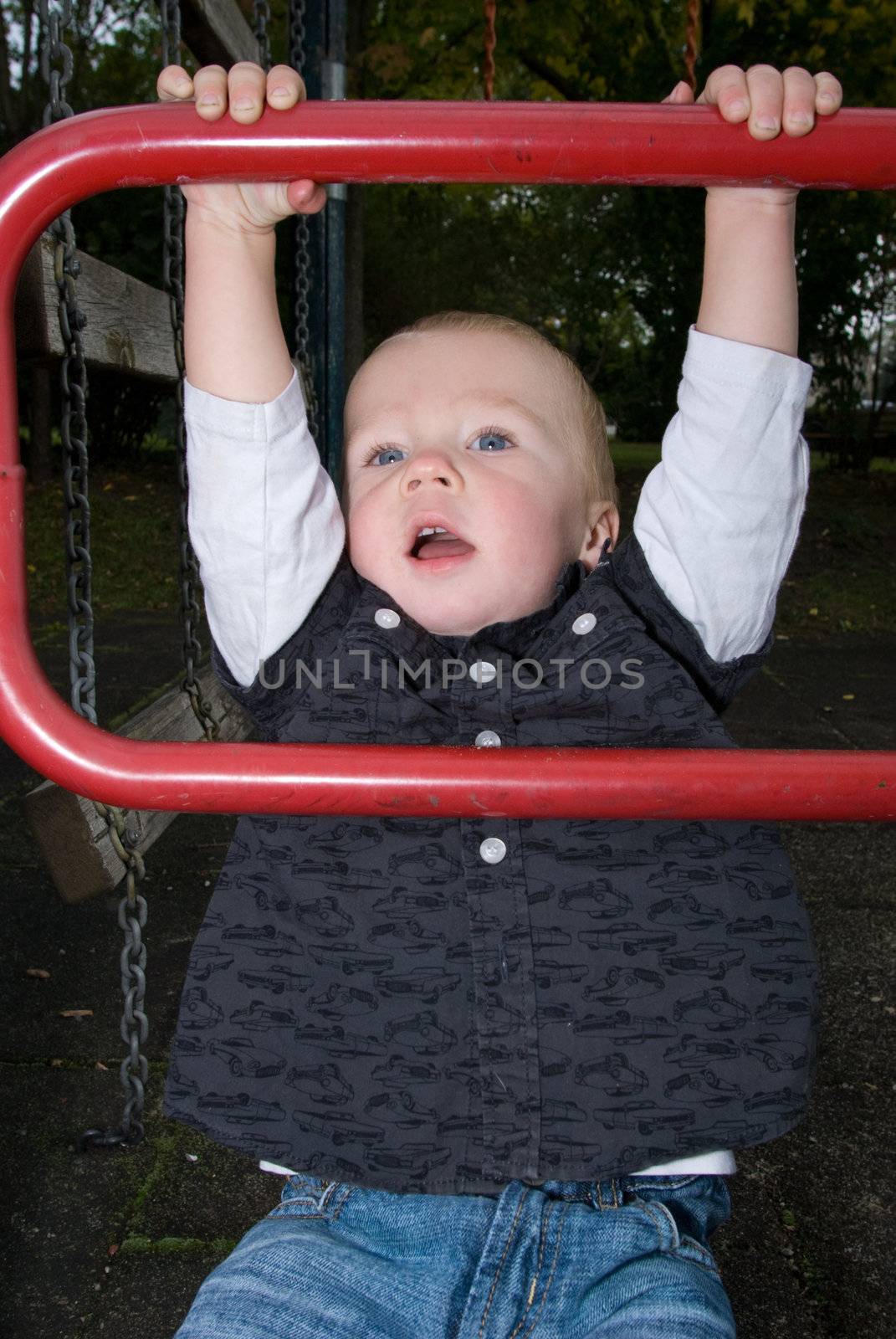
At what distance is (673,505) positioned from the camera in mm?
1481

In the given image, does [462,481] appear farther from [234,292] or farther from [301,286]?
[301,286]

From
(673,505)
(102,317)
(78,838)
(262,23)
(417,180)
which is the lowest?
(78,838)

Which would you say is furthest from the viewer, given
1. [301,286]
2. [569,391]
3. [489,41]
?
[301,286]

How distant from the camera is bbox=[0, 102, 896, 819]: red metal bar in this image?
101cm

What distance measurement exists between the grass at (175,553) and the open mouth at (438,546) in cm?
474

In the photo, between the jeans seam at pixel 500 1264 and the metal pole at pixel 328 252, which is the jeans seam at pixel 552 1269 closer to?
the jeans seam at pixel 500 1264

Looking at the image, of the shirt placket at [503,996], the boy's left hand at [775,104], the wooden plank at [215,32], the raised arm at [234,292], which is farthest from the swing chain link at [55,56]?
the wooden plank at [215,32]

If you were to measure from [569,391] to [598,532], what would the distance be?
19 cm

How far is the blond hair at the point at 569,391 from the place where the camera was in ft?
5.38

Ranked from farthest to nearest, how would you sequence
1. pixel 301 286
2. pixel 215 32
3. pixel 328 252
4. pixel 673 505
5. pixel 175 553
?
pixel 175 553 → pixel 328 252 → pixel 301 286 → pixel 215 32 → pixel 673 505

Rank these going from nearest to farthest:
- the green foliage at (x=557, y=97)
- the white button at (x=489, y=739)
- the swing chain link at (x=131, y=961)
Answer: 1. the white button at (x=489, y=739)
2. the swing chain link at (x=131, y=961)
3. the green foliage at (x=557, y=97)

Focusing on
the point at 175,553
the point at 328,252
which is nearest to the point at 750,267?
the point at 328,252

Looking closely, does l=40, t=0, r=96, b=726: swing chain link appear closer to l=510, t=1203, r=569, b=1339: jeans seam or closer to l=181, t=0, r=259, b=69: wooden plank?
l=510, t=1203, r=569, b=1339: jeans seam

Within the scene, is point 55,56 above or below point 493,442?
above
